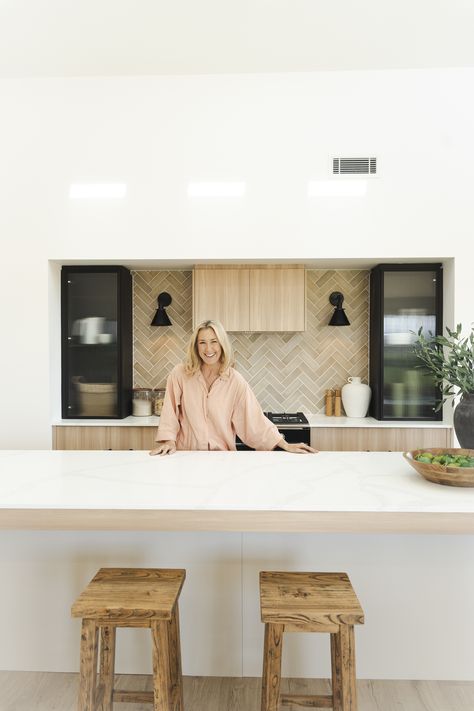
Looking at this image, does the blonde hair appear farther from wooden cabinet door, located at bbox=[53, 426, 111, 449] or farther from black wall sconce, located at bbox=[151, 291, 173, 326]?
black wall sconce, located at bbox=[151, 291, 173, 326]

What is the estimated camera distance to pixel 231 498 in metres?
1.64

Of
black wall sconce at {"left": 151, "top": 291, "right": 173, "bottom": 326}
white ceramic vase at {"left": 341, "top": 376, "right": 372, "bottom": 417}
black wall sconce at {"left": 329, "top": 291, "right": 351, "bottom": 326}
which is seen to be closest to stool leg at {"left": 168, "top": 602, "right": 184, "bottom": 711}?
white ceramic vase at {"left": 341, "top": 376, "right": 372, "bottom": 417}

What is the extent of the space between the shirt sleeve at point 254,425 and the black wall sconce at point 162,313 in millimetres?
1630

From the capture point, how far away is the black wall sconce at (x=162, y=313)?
4.09 m
